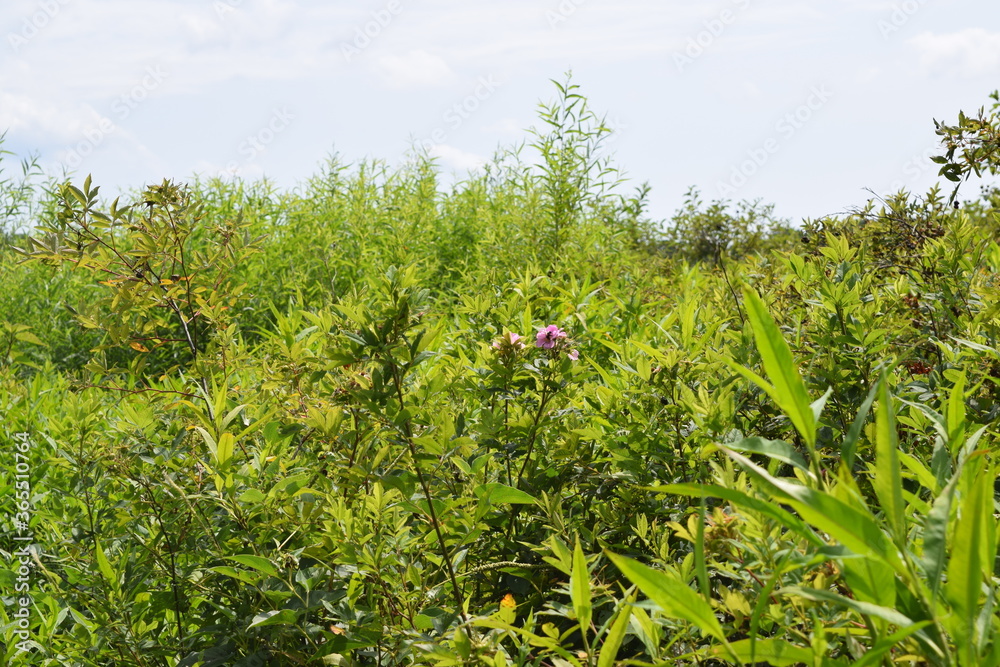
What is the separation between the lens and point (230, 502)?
1663 mm

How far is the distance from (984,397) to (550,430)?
1140 millimetres

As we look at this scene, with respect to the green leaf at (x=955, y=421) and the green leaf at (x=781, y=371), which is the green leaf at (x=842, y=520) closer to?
the green leaf at (x=781, y=371)

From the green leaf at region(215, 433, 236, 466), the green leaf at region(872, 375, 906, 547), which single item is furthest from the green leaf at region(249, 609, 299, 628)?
the green leaf at region(872, 375, 906, 547)

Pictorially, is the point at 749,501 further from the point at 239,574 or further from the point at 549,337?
the point at 549,337

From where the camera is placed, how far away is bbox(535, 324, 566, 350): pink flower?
2059 mm

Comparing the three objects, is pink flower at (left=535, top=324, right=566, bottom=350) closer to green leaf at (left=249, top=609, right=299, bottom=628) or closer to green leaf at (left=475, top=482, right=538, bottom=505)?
green leaf at (left=475, top=482, right=538, bottom=505)

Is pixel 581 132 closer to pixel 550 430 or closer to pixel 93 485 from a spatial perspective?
pixel 550 430

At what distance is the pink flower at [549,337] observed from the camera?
206 centimetres

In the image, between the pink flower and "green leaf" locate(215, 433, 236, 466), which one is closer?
Result: "green leaf" locate(215, 433, 236, 466)

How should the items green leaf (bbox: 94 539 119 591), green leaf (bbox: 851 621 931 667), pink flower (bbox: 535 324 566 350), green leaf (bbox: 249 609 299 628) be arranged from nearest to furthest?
green leaf (bbox: 851 621 931 667) < green leaf (bbox: 249 609 299 628) < green leaf (bbox: 94 539 119 591) < pink flower (bbox: 535 324 566 350)

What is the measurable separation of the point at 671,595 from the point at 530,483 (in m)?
1.14

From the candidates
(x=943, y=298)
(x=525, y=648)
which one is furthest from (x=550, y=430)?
(x=943, y=298)

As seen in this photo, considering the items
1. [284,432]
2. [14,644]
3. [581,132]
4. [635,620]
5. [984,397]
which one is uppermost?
[581,132]

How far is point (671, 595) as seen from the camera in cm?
86
